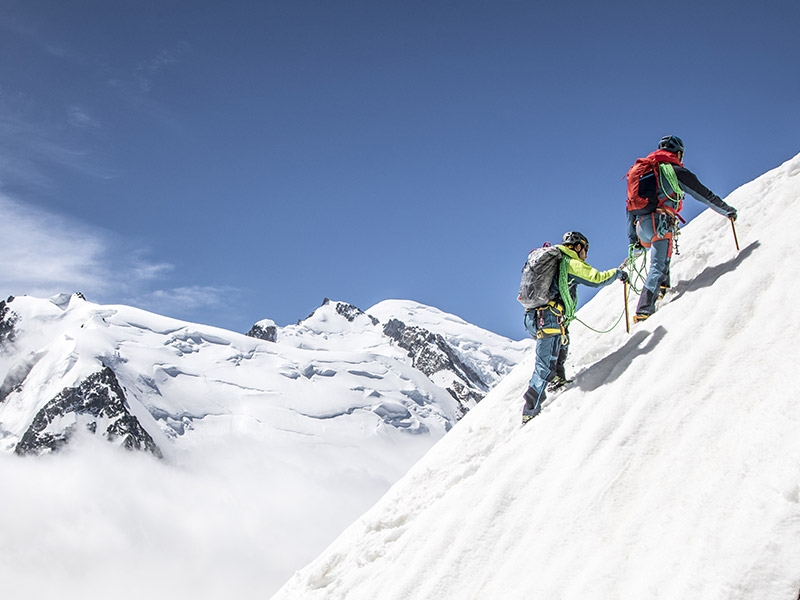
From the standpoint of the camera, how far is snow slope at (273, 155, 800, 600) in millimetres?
4125

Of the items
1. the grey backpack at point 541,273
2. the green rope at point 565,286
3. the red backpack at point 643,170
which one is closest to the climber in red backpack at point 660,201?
the red backpack at point 643,170

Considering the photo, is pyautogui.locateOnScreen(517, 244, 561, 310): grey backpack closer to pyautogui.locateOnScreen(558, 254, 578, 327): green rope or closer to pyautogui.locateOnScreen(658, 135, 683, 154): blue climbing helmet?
pyautogui.locateOnScreen(558, 254, 578, 327): green rope

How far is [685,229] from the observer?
11.2 meters

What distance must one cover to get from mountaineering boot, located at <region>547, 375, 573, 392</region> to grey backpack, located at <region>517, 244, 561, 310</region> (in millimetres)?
1041

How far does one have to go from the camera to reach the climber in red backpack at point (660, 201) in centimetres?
820

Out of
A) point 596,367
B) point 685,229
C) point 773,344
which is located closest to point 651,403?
point 773,344

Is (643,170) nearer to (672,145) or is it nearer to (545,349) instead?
(672,145)

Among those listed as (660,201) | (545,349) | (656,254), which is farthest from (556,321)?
(660,201)

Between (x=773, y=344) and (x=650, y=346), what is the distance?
168 centimetres

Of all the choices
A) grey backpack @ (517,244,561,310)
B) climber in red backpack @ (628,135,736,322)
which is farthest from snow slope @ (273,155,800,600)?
grey backpack @ (517,244,561,310)

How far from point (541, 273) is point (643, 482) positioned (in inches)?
128

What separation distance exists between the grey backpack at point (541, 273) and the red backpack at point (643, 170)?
63.8 inches

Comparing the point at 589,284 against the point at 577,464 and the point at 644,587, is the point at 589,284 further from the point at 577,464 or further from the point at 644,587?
the point at 644,587

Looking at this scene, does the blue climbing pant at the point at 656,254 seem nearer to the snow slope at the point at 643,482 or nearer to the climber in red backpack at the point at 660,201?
the climber in red backpack at the point at 660,201
